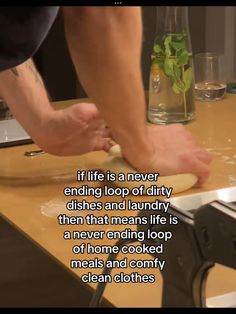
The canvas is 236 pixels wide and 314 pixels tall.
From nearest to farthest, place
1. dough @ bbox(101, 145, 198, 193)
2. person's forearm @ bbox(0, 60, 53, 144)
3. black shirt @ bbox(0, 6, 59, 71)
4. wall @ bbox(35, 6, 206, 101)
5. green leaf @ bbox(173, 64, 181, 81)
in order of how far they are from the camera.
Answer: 1. black shirt @ bbox(0, 6, 59, 71)
2. dough @ bbox(101, 145, 198, 193)
3. person's forearm @ bbox(0, 60, 53, 144)
4. green leaf @ bbox(173, 64, 181, 81)
5. wall @ bbox(35, 6, 206, 101)

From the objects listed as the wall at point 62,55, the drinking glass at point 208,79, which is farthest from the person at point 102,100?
the wall at point 62,55

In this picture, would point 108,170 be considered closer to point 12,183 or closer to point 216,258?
point 12,183

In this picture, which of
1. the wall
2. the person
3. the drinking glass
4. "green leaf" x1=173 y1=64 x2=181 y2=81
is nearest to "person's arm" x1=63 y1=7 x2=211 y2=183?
the person

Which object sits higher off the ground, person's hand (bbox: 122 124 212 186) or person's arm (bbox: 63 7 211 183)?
person's arm (bbox: 63 7 211 183)

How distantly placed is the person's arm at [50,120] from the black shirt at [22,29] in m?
0.37

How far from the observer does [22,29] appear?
0.74 metres

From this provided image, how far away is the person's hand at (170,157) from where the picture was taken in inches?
41.3

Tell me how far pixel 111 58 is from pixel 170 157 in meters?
0.19

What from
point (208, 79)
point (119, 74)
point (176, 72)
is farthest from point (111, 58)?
point (208, 79)

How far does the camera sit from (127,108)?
0.98 metres

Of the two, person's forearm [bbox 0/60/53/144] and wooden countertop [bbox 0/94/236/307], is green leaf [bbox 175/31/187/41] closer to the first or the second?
wooden countertop [bbox 0/94/236/307]

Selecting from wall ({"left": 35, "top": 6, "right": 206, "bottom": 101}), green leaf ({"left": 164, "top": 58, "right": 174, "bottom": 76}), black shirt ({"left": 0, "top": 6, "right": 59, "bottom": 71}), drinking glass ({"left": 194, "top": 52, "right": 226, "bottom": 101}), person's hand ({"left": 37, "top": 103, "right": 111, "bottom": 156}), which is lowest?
wall ({"left": 35, "top": 6, "right": 206, "bottom": 101})

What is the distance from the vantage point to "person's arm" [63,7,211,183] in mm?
925

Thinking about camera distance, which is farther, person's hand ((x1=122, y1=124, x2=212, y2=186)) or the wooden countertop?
person's hand ((x1=122, y1=124, x2=212, y2=186))
